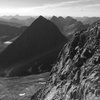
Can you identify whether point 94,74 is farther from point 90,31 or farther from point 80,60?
point 90,31

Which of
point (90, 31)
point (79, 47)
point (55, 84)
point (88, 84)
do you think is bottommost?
point (55, 84)

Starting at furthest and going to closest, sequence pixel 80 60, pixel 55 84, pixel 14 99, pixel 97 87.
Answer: pixel 14 99
pixel 55 84
pixel 80 60
pixel 97 87

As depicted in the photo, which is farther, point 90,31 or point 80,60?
point 90,31

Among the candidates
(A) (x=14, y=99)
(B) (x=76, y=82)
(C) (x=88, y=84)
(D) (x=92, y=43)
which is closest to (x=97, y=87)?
(C) (x=88, y=84)

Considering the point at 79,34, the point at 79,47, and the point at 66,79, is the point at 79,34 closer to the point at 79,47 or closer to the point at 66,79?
the point at 79,47

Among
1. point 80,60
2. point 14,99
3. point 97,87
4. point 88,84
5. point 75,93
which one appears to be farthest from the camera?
point 14,99

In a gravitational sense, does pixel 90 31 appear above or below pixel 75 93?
above
